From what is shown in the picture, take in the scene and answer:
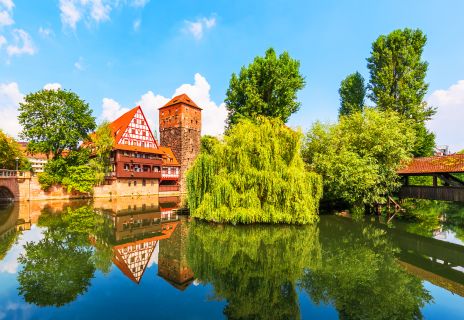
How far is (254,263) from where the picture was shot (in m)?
9.96

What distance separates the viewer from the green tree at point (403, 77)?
3095cm

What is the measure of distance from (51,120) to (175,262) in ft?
104

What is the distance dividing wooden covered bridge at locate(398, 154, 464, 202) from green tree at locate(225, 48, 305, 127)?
1268 centimetres

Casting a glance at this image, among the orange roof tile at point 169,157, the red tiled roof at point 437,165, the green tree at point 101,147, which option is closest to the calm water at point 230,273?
the red tiled roof at point 437,165

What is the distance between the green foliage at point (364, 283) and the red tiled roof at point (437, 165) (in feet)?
28.3

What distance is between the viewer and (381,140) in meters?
21.2

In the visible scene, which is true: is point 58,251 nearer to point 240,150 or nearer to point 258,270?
point 258,270

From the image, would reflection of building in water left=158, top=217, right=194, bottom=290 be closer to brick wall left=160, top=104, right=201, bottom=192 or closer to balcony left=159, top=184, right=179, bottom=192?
balcony left=159, top=184, right=179, bottom=192

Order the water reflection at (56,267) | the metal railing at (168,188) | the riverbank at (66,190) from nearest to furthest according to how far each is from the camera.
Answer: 1. the water reflection at (56,267)
2. the riverbank at (66,190)
3. the metal railing at (168,188)

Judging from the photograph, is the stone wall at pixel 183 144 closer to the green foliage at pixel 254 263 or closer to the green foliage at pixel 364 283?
the green foliage at pixel 254 263

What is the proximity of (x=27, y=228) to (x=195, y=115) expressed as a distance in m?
36.7

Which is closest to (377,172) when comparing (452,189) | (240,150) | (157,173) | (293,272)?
(452,189)

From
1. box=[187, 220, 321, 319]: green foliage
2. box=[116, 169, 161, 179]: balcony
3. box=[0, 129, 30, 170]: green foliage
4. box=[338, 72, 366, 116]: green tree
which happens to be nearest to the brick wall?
box=[116, 169, 161, 179]: balcony

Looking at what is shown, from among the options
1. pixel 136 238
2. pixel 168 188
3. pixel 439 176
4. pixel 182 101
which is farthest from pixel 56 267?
pixel 182 101
